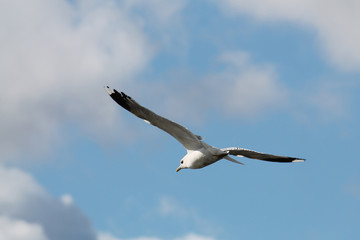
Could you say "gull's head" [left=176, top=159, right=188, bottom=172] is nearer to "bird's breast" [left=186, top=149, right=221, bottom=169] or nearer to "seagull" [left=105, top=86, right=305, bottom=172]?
"seagull" [left=105, top=86, right=305, bottom=172]

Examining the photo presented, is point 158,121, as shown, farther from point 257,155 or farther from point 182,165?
point 257,155

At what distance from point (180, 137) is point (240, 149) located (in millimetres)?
2724

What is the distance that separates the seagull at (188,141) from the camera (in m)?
39.5

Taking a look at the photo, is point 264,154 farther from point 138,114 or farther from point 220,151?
point 138,114

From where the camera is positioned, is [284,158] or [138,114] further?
[284,158]

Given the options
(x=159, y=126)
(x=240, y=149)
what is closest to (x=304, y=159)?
(x=240, y=149)

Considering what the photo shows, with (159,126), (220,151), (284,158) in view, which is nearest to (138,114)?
(159,126)

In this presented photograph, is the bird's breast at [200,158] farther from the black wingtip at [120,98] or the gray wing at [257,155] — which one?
the black wingtip at [120,98]

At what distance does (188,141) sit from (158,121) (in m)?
1.94

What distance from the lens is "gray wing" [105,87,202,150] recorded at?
129 ft

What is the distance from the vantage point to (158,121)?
129 ft

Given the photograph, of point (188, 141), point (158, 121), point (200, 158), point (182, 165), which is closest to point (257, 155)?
point (200, 158)

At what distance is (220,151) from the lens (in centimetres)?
3950

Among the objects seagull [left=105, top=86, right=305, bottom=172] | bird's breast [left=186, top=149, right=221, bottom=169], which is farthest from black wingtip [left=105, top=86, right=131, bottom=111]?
bird's breast [left=186, top=149, right=221, bottom=169]
